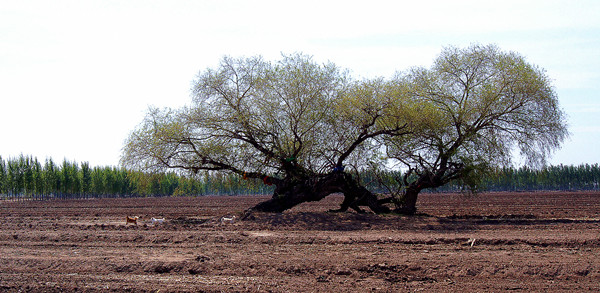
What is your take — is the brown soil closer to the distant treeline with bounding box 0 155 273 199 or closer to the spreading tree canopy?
the spreading tree canopy

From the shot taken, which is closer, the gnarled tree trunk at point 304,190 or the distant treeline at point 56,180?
the gnarled tree trunk at point 304,190

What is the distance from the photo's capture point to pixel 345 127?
73.8 ft

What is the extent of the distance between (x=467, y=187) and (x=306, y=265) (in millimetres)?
14831

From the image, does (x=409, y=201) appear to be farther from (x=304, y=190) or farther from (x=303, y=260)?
(x=303, y=260)

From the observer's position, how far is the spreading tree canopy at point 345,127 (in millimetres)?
21969

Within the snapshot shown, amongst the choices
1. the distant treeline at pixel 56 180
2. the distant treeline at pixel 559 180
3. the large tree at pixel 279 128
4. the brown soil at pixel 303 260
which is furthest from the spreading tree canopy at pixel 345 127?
the distant treeline at pixel 559 180

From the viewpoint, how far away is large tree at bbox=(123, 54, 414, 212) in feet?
71.6

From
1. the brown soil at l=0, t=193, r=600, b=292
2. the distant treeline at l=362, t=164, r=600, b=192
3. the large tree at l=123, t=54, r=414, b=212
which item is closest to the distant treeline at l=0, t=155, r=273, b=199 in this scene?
the large tree at l=123, t=54, r=414, b=212

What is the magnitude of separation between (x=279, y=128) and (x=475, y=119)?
367 inches

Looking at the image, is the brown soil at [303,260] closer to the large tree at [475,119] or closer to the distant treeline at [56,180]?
the large tree at [475,119]

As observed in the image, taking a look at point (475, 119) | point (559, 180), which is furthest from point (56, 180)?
point (559, 180)

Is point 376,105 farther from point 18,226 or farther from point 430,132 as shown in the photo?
point 18,226

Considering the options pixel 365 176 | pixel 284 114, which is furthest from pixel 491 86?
pixel 284 114

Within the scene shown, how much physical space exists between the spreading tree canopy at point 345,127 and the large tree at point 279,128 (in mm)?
47
